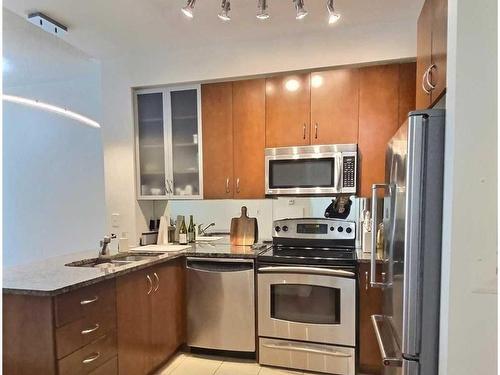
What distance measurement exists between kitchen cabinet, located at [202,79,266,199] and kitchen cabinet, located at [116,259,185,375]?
0.81 metres

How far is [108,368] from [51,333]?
49cm

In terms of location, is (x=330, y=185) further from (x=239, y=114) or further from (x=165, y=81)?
(x=165, y=81)

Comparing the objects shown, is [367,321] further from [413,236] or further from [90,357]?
[90,357]

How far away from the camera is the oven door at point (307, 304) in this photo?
238 cm

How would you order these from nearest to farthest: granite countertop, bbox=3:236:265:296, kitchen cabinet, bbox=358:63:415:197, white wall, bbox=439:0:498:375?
white wall, bbox=439:0:498:375 → granite countertop, bbox=3:236:265:296 → kitchen cabinet, bbox=358:63:415:197

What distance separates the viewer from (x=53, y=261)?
2367 mm

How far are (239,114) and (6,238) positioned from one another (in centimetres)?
340

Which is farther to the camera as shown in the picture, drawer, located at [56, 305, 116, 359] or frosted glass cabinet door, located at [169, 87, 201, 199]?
frosted glass cabinet door, located at [169, 87, 201, 199]

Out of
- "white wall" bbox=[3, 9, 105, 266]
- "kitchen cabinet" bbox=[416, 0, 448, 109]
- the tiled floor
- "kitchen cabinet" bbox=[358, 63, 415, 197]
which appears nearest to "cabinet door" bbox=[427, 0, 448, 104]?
"kitchen cabinet" bbox=[416, 0, 448, 109]

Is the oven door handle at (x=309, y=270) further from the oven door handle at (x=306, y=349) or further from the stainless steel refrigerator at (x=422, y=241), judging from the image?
the stainless steel refrigerator at (x=422, y=241)

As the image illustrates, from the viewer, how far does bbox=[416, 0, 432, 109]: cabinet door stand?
5.56 feet

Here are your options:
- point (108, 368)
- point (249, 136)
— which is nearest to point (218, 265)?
point (108, 368)

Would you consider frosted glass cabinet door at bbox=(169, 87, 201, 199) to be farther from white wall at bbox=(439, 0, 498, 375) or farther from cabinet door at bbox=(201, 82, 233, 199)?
white wall at bbox=(439, 0, 498, 375)

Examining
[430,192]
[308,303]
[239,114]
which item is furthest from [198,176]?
[430,192]
